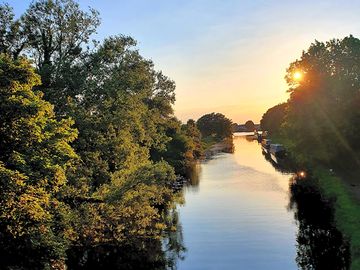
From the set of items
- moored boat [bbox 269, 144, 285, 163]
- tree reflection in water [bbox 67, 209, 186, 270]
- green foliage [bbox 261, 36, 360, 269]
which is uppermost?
green foliage [bbox 261, 36, 360, 269]

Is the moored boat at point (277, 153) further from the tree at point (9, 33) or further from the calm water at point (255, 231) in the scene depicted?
the tree at point (9, 33)

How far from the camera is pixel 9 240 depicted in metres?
28.1

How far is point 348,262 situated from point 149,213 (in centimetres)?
1827

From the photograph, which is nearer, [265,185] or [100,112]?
[100,112]

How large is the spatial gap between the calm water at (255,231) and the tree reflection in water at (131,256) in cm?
140

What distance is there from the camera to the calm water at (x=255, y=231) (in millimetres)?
38969

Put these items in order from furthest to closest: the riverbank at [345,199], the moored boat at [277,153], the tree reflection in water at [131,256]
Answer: the moored boat at [277,153], the riverbank at [345,199], the tree reflection in water at [131,256]

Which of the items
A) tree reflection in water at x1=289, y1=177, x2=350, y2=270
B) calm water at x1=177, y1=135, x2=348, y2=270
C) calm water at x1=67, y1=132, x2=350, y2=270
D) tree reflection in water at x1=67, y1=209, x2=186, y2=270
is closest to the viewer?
tree reflection in water at x1=289, y1=177, x2=350, y2=270

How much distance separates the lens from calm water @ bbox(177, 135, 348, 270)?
3897 cm

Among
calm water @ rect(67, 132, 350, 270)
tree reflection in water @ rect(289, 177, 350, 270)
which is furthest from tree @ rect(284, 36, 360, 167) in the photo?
tree reflection in water @ rect(289, 177, 350, 270)

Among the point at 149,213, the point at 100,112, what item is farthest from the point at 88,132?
the point at 149,213

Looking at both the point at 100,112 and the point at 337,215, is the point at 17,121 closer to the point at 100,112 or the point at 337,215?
the point at 100,112

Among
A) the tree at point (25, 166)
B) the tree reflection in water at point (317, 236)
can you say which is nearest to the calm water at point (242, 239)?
the tree reflection in water at point (317, 236)

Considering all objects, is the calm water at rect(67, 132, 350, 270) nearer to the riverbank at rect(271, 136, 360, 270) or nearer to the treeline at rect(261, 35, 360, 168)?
the riverbank at rect(271, 136, 360, 270)
